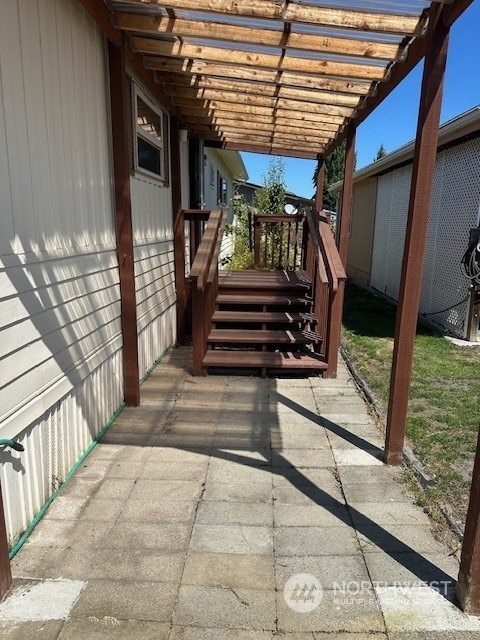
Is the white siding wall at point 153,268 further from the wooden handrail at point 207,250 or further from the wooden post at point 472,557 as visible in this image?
the wooden post at point 472,557

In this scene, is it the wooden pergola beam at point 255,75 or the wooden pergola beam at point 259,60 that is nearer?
the wooden pergola beam at point 259,60

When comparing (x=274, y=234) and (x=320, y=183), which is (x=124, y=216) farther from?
(x=274, y=234)

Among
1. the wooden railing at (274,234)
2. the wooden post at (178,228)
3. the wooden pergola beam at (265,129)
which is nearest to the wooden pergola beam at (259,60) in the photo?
the wooden post at (178,228)

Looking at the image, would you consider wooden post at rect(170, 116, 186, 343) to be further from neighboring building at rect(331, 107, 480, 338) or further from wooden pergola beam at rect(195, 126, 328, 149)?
neighboring building at rect(331, 107, 480, 338)

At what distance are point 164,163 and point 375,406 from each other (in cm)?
354

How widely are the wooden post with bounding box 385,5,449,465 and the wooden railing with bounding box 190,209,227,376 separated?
6.44 ft

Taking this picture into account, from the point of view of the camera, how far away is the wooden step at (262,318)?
5.21 meters

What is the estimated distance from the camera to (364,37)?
292 cm

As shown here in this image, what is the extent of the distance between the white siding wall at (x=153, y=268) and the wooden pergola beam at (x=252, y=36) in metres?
1.28

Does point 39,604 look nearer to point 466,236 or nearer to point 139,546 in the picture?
point 139,546

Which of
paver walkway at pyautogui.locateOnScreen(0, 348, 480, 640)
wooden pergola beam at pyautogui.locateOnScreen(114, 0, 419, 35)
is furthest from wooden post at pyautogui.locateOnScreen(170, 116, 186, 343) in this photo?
wooden pergola beam at pyautogui.locateOnScreen(114, 0, 419, 35)

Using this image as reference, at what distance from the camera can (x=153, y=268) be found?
479 centimetres

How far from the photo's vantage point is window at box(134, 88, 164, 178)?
416cm

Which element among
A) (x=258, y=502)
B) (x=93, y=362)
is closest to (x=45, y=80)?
(x=93, y=362)
